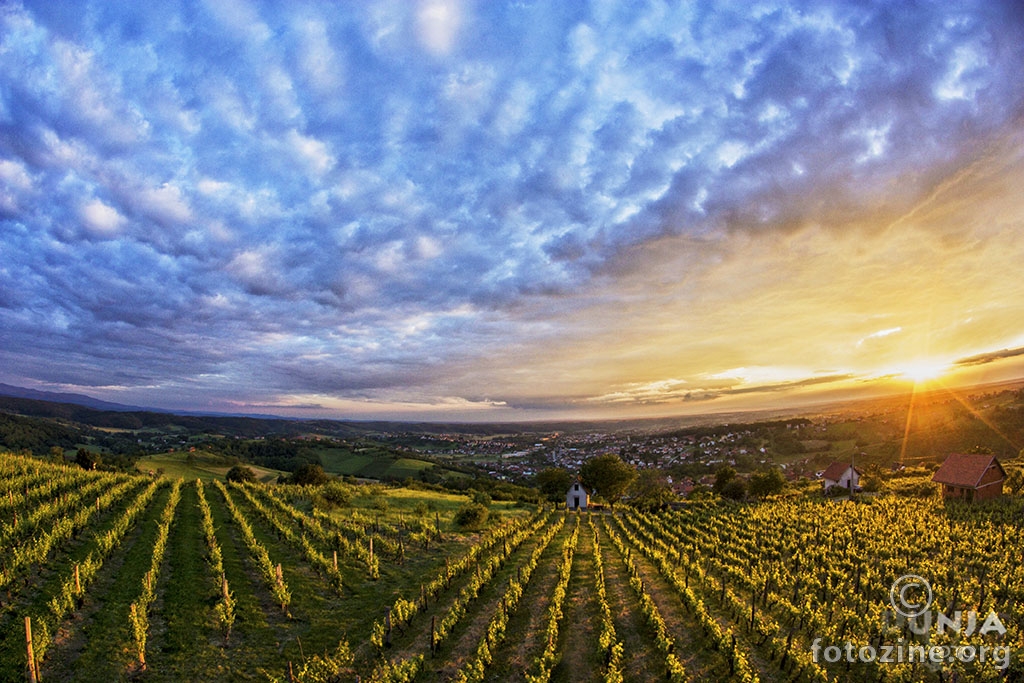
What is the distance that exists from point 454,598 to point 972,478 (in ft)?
185

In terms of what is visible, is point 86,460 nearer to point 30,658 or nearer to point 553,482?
point 553,482

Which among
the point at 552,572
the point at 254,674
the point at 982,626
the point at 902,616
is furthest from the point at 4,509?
the point at 982,626

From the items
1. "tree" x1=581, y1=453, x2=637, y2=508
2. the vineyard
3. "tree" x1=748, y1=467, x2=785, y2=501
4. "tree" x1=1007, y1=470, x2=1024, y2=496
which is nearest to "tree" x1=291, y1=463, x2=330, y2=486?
the vineyard

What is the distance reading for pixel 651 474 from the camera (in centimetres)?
10206

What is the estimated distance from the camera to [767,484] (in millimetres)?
58531

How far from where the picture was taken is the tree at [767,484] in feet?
192

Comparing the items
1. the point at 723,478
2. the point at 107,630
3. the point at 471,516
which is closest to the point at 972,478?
the point at 723,478

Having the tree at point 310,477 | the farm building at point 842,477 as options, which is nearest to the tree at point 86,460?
the tree at point 310,477

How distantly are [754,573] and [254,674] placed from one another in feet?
76.3

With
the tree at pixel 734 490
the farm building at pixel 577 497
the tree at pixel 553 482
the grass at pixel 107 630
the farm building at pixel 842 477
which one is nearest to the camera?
the grass at pixel 107 630

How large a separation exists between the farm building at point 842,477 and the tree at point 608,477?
2758 cm

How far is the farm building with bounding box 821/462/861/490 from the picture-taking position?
60.2 m

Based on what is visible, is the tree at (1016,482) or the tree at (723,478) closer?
the tree at (1016,482)

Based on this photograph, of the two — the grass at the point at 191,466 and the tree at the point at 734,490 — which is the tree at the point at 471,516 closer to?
the tree at the point at 734,490
